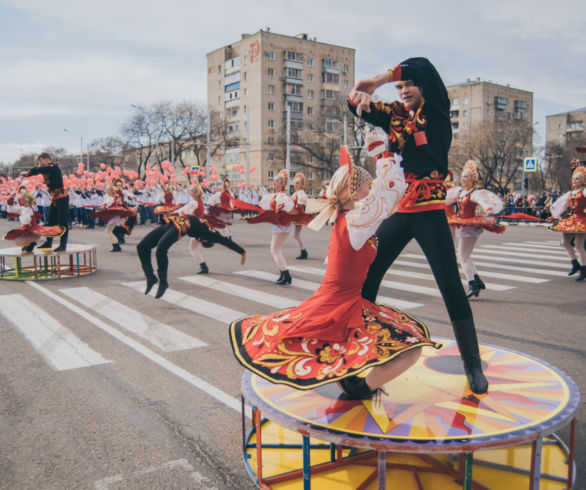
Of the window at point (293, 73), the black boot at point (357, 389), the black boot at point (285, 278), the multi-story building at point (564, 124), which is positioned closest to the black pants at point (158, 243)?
the black boot at point (285, 278)

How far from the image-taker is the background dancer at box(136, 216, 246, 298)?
25.5 feet

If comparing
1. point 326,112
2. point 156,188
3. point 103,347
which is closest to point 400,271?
point 103,347

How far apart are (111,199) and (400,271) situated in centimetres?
834

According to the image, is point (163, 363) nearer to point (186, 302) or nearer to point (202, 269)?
point (186, 302)

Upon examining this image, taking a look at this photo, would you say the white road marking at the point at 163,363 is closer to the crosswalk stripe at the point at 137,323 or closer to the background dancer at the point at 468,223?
the crosswalk stripe at the point at 137,323

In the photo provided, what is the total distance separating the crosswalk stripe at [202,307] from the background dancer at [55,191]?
9.50 feet

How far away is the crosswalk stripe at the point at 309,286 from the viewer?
800 cm

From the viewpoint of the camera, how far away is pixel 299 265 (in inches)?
486

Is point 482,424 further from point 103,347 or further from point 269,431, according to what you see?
point 103,347

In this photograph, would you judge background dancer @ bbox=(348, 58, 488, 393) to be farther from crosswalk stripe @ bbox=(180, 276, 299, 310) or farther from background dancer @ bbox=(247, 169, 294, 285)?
background dancer @ bbox=(247, 169, 294, 285)

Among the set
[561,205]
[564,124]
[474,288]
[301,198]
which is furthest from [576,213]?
[564,124]

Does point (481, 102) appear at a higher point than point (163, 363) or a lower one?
higher

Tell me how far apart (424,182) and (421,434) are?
1614mm

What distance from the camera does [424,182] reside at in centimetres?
343
